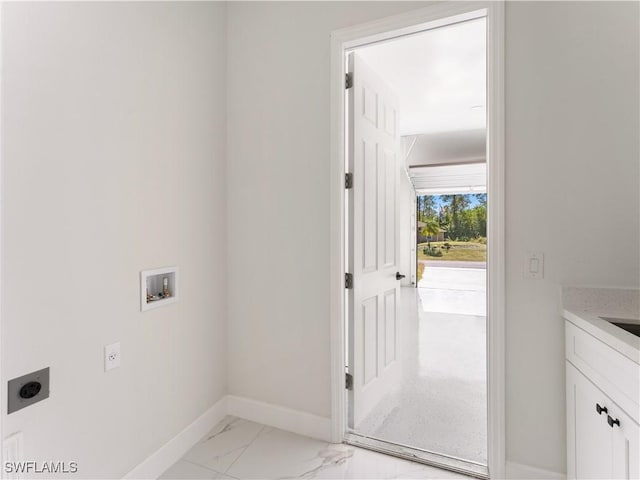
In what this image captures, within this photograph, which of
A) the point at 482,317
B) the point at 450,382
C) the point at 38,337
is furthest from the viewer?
the point at 482,317

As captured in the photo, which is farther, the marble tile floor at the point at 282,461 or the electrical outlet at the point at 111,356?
the marble tile floor at the point at 282,461

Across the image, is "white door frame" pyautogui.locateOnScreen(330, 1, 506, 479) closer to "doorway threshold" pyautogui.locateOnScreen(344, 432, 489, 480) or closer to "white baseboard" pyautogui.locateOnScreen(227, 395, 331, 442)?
"doorway threshold" pyautogui.locateOnScreen(344, 432, 489, 480)

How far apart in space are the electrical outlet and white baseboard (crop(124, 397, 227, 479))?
1.73 ft

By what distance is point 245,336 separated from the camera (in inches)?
89.7

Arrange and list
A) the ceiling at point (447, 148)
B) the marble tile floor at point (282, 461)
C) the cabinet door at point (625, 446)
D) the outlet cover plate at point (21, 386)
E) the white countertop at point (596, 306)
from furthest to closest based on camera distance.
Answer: the ceiling at point (447, 148) → the marble tile floor at point (282, 461) → the white countertop at point (596, 306) → the outlet cover plate at point (21, 386) → the cabinet door at point (625, 446)

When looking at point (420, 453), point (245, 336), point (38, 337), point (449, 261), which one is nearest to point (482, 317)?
point (449, 261)

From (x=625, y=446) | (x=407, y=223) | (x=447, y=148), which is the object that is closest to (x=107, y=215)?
(x=625, y=446)

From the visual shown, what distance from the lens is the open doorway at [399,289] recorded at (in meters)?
2.10

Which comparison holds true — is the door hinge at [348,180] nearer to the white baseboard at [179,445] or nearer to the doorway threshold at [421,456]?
the doorway threshold at [421,456]

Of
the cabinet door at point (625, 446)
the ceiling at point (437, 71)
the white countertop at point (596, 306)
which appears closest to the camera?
the cabinet door at point (625, 446)

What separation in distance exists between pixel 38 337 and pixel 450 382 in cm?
280

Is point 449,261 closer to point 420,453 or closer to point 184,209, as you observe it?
point 420,453

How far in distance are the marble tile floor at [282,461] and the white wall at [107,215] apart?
0.71 ft

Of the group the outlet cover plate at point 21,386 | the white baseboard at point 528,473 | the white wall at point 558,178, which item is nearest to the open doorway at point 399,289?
the white baseboard at point 528,473
